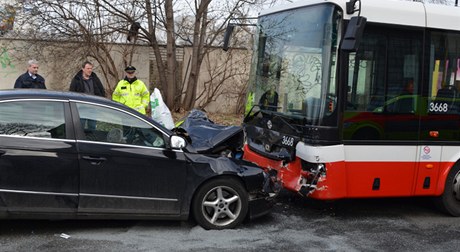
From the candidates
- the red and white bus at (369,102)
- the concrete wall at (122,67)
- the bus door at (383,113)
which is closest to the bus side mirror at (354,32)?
the red and white bus at (369,102)

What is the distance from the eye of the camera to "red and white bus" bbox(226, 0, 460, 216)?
551 cm

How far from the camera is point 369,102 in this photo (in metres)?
5.65

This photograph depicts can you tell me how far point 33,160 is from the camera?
4.61m

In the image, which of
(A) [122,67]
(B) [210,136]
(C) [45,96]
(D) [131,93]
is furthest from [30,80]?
(A) [122,67]

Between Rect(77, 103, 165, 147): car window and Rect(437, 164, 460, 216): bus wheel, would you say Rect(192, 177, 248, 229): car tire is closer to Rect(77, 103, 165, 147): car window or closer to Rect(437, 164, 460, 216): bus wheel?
Rect(77, 103, 165, 147): car window

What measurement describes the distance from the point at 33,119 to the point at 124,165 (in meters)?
1.02

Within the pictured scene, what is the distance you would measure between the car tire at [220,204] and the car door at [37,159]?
52.5 inches

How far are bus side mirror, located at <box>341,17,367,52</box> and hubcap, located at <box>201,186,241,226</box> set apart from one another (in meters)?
2.05

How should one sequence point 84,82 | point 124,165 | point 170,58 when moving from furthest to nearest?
point 170,58
point 84,82
point 124,165

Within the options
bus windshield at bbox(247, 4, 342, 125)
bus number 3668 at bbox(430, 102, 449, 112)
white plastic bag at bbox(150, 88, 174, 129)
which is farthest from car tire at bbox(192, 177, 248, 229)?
white plastic bag at bbox(150, 88, 174, 129)

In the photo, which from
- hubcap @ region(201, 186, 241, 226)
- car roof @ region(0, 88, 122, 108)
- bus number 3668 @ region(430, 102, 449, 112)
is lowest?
hubcap @ region(201, 186, 241, 226)

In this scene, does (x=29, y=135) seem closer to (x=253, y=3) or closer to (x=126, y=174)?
(x=126, y=174)

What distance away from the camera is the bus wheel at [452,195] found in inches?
242

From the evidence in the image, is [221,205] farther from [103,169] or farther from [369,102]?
[369,102]
